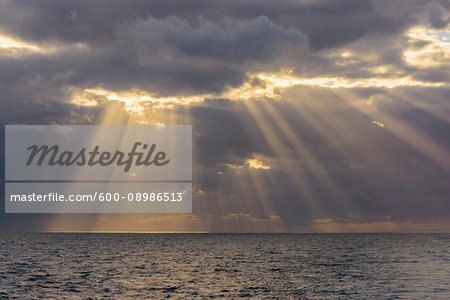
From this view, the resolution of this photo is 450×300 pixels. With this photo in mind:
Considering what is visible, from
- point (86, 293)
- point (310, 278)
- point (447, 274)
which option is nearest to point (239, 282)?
point (310, 278)

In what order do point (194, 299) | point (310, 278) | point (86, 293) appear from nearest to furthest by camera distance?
point (194, 299) → point (86, 293) → point (310, 278)

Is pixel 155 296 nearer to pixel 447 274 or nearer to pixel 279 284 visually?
pixel 279 284

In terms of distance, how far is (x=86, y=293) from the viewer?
46.4 meters


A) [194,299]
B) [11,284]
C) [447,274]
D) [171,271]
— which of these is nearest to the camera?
[194,299]

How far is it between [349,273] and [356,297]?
25.5 meters

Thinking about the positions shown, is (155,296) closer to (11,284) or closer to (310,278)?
(11,284)

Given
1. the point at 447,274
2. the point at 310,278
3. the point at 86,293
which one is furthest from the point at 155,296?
the point at 447,274

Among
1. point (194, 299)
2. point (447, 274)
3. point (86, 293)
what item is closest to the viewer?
point (194, 299)

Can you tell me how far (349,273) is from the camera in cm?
6881

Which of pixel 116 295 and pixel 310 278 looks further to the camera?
pixel 310 278

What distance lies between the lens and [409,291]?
158 ft

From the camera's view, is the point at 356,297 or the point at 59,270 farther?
the point at 59,270

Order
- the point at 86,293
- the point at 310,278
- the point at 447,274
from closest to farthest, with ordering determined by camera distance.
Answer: the point at 86,293
the point at 310,278
the point at 447,274

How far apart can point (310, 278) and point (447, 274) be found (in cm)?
2027
